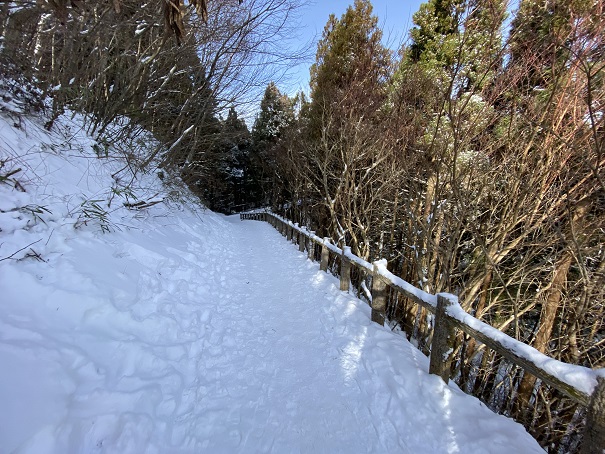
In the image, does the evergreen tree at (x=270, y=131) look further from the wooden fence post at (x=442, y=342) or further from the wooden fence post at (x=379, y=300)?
the wooden fence post at (x=442, y=342)

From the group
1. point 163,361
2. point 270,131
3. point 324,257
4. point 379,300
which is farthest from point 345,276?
point 270,131

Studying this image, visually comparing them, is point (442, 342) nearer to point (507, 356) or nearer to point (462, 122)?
point (507, 356)

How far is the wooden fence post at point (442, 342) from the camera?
8.48 ft

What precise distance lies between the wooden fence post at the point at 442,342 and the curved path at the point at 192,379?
0.12 m

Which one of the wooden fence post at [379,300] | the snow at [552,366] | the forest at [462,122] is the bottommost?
the wooden fence post at [379,300]

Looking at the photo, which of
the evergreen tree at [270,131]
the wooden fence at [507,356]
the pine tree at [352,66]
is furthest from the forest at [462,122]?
the evergreen tree at [270,131]

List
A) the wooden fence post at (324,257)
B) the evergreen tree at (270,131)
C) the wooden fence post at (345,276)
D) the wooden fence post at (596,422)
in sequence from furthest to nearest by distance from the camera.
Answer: the evergreen tree at (270,131), the wooden fence post at (324,257), the wooden fence post at (345,276), the wooden fence post at (596,422)

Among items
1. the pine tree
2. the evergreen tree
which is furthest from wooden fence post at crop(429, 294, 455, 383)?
the evergreen tree

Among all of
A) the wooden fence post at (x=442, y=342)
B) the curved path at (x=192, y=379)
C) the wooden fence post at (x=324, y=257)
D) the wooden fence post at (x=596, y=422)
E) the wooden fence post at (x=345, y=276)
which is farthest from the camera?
the wooden fence post at (x=324, y=257)

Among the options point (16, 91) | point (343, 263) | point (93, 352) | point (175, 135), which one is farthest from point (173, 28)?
point (175, 135)

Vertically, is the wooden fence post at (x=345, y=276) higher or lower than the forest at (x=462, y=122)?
lower

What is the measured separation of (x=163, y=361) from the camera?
2660mm

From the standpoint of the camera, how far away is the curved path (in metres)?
1.85

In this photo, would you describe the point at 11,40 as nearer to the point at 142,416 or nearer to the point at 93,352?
the point at 93,352
